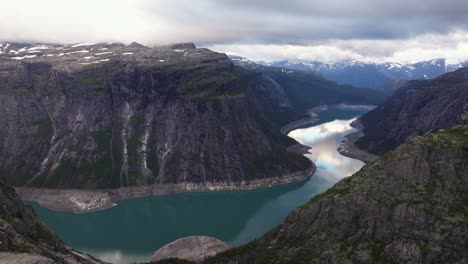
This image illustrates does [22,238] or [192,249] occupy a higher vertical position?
[22,238]

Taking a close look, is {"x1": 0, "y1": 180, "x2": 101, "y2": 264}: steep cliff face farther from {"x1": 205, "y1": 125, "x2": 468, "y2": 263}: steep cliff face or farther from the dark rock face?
the dark rock face

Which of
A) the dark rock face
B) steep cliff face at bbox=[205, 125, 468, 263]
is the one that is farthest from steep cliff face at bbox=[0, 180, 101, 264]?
the dark rock face

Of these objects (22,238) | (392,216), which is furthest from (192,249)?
(22,238)

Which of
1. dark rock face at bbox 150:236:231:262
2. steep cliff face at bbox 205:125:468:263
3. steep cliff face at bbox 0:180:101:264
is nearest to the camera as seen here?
steep cliff face at bbox 0:180:101:264

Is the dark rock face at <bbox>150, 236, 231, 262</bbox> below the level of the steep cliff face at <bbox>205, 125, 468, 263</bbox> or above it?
below

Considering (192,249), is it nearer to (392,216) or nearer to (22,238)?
(392,216)

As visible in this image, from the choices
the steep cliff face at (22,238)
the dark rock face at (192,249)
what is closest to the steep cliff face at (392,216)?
the dark rock face at (192,249)

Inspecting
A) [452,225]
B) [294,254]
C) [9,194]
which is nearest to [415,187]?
[452,225]
